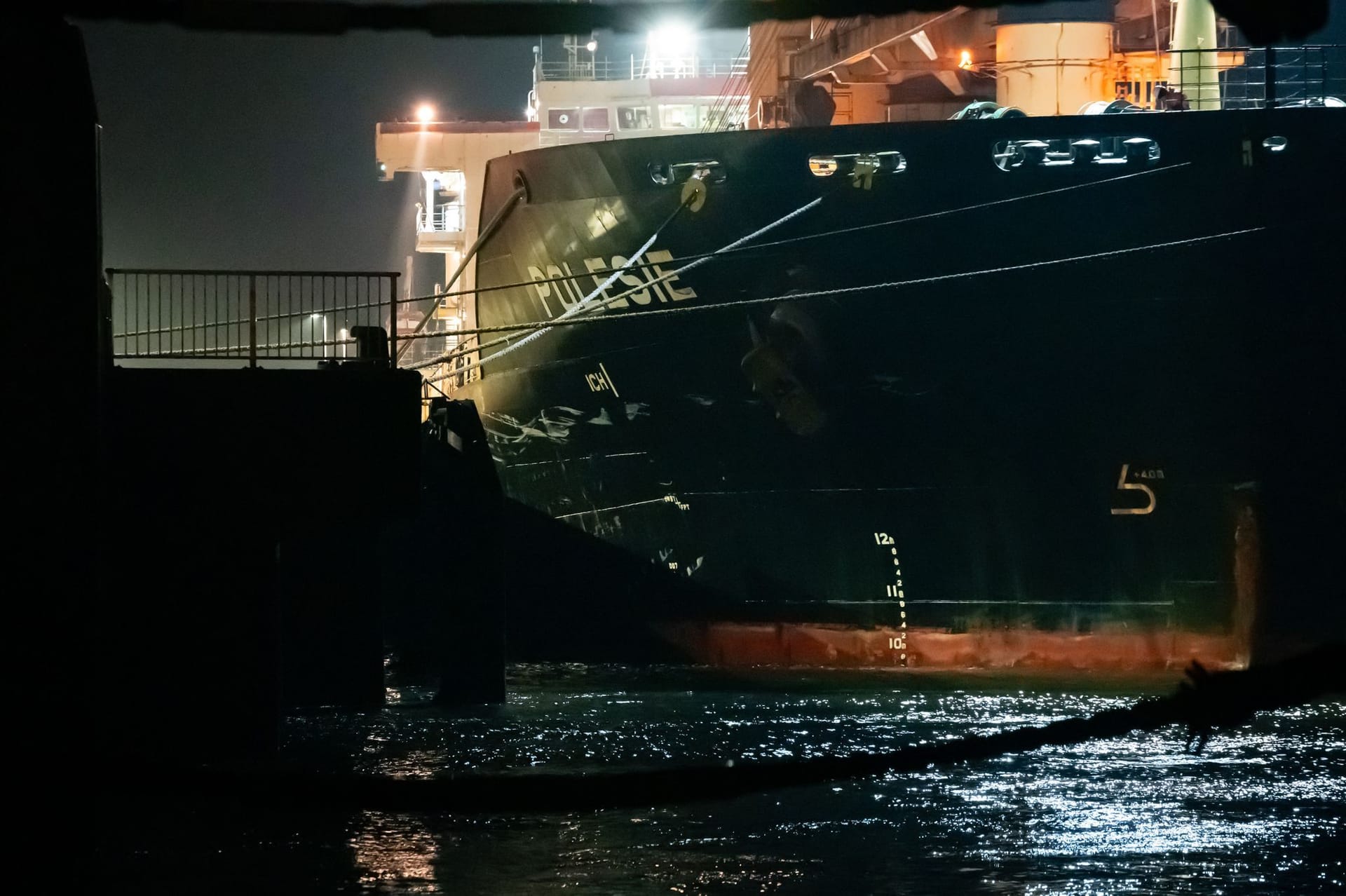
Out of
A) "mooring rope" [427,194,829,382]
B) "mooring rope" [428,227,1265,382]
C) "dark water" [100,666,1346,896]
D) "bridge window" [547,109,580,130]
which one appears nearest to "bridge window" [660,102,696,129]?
"bridge window" [547,109,580,130]

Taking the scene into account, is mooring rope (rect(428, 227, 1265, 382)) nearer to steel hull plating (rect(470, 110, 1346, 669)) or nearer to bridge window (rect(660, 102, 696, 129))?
steel hull plating (rect(470, 110, 1346, 669))

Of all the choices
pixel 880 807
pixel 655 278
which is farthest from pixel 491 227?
pixel 880 807

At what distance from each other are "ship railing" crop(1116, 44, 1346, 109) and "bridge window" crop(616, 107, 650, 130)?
35.1ft

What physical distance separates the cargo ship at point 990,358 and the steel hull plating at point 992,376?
0.02m

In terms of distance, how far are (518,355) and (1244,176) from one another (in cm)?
844

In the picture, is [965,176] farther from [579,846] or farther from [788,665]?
[579,846]

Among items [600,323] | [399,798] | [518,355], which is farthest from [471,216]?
[399,798]

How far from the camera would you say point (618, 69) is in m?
27.7

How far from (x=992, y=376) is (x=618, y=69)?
44.3 feet

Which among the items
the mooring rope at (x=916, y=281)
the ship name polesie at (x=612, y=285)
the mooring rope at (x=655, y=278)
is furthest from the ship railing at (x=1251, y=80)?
the ship name polesie at (x=612, y=285)

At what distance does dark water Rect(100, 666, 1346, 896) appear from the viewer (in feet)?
28.4

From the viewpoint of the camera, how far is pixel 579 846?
960 centimetres

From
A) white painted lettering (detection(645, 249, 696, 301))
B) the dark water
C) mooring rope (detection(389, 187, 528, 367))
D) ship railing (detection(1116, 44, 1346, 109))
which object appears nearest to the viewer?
the dark water

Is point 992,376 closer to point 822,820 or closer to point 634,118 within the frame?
point 822,820
